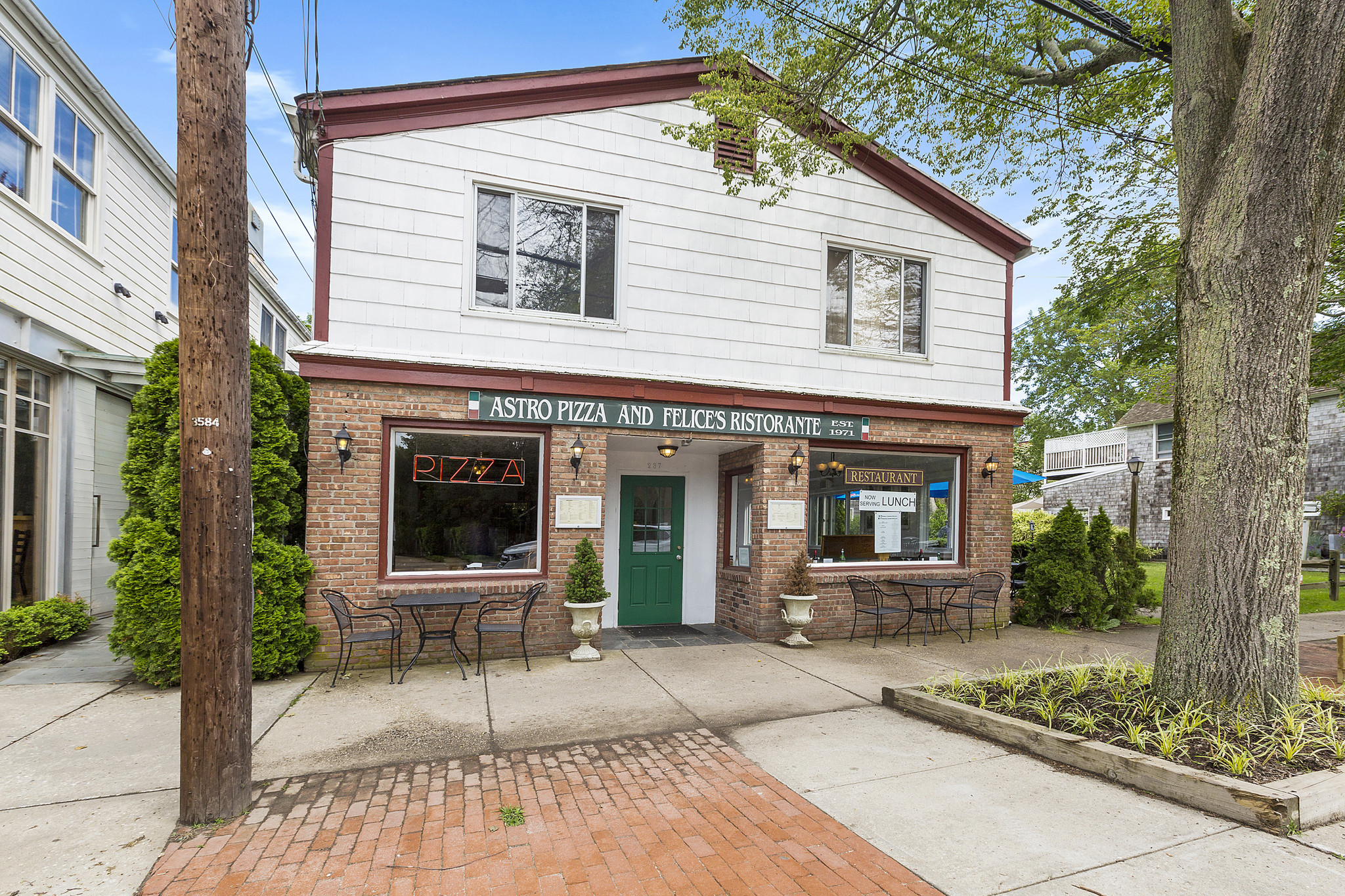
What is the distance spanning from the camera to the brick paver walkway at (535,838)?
10.5 ft

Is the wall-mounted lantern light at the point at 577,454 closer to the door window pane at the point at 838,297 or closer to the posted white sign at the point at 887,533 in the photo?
the door window pane at the point at 838,297

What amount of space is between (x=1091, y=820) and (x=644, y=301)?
21.9ft

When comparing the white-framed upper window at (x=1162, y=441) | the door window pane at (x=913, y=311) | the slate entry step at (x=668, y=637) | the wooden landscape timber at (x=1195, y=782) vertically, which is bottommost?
the slate entry step at (x=668, y=637)

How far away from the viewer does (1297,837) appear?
359 centimetres

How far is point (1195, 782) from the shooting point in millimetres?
3930

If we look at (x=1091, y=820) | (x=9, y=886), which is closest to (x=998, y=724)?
(x=1091, y=820)

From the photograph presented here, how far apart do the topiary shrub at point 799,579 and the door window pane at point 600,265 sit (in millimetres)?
4054

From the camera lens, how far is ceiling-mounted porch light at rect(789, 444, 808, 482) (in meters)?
8.98

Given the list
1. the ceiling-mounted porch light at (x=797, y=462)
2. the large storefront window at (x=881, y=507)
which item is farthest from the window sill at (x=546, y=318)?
the large storefront window at (x=881, y=507)

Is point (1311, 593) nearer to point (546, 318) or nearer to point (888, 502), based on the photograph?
point (888, 502)

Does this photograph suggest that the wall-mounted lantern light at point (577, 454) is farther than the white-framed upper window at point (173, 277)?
No

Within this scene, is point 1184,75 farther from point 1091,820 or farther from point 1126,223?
point 1126,223

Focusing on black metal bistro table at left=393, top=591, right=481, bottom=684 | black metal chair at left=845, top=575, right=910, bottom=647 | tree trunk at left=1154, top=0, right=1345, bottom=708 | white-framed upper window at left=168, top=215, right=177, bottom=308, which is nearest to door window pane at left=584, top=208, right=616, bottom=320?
black metal bistro table at left=393, top=591, right=481, bottom=684

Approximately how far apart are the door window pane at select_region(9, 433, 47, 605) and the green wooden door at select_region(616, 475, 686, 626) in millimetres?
7104
